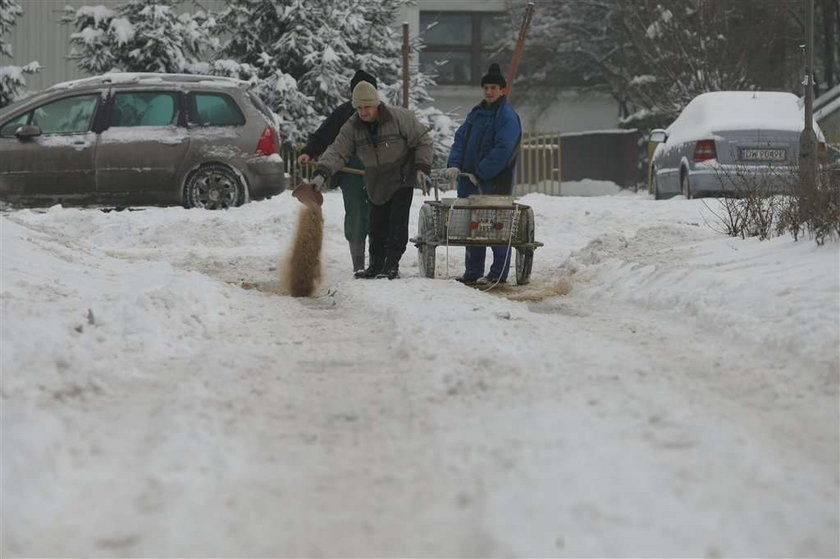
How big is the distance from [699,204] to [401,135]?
687 cm

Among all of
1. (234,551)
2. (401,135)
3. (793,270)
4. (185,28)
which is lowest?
(234,551)

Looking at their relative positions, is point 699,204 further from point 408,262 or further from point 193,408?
point 193,408

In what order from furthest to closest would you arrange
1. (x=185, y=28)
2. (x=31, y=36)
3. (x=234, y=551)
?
1. (x=31, y=36)
2. (x=185, y=28)
3. (x=234, y=551)

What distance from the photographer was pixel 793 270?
26.3ft

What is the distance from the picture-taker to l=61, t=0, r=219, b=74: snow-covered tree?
2525cm

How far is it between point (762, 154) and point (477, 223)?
7.41 m

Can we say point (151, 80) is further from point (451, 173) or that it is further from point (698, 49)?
point (698, 49)

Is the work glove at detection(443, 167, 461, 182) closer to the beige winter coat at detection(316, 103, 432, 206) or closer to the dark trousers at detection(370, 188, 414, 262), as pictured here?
the beige winter coat at detection(316, 103, 432, 206)

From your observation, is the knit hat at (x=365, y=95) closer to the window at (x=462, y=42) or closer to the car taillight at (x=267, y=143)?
the car taillight at (x=267, y=143)

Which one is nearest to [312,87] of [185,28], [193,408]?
[185,28]

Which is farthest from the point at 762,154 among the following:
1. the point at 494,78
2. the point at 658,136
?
the point at 494,78

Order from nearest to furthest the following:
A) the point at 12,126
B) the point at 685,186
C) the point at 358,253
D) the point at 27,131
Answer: the point at 358,253 < the point at 27,131 < the point at 12,126 < the point at 685,186

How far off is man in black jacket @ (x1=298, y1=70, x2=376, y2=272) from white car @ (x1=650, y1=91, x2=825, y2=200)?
613 cm

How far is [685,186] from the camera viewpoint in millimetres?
18453
